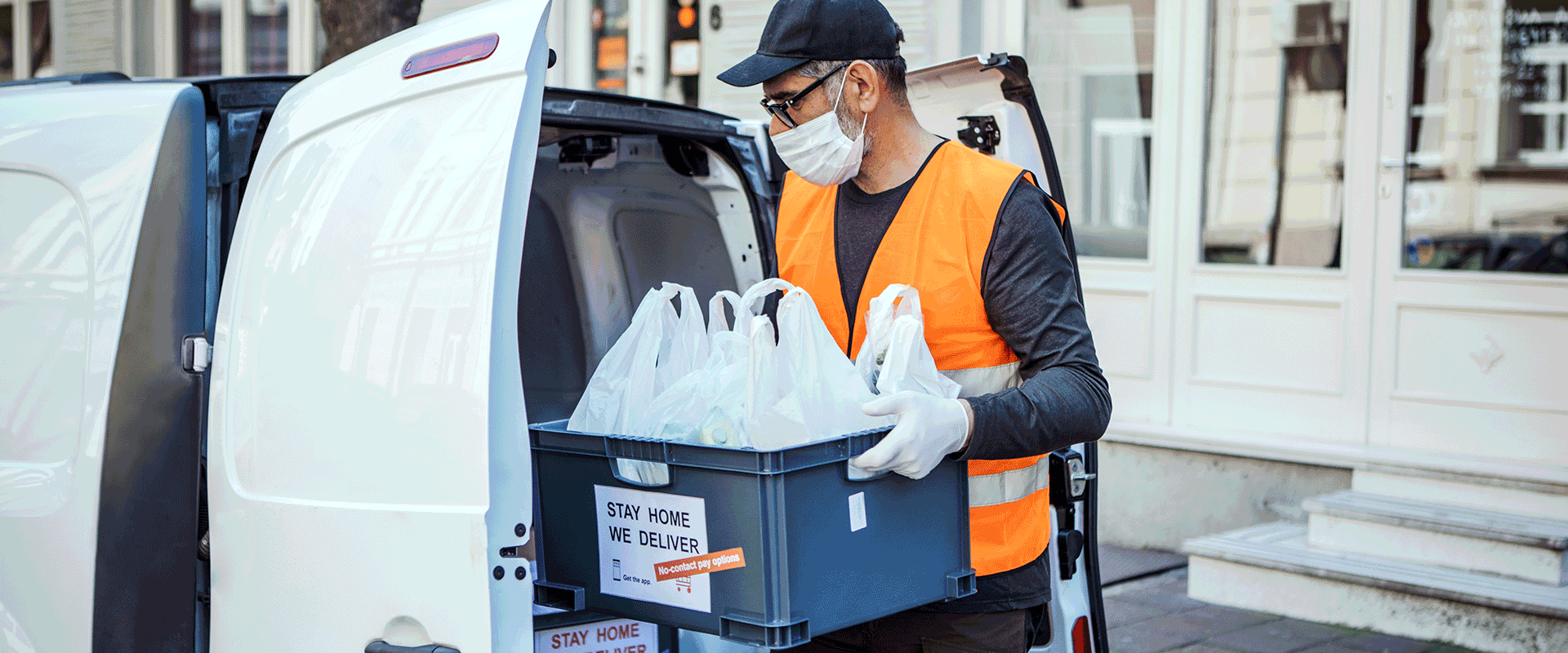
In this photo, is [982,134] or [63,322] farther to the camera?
[982,134]

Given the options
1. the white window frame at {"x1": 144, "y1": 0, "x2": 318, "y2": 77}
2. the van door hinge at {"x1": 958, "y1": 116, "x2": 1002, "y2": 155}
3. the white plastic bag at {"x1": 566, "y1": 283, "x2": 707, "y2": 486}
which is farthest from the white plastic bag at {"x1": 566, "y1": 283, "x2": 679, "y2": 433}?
the white window frame at {"x1": 144, "y1": 0, "x2": 318, "y2": 77}

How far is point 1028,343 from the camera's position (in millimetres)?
2098

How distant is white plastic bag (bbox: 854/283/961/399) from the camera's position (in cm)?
204

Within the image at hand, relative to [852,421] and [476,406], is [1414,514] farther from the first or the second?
[476,406]

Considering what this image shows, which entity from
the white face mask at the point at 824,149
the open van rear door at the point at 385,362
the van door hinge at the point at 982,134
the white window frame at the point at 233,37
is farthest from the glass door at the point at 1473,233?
the white window frame at the point at 233,37

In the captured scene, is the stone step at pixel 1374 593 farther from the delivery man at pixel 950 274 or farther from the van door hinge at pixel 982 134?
the delivery man at pixel 950 274

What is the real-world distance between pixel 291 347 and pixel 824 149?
35.6 inches

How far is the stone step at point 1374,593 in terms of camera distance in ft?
15.4

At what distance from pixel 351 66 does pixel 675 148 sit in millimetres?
1226

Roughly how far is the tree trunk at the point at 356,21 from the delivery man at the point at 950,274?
308 cm

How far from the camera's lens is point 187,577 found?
2.28 m

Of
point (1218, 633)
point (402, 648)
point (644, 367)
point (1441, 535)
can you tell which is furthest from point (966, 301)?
point (1441, 535)

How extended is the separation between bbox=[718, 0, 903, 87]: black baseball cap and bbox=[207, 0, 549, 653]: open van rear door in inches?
18.4

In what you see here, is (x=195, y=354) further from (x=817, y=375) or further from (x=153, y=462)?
(x=817, y=375)
